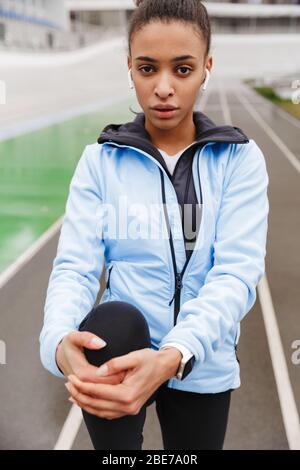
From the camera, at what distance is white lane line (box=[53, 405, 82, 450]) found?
10.1ft

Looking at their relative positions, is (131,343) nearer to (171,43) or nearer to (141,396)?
(141,396)

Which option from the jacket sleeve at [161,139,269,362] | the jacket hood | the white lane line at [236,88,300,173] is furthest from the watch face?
the white lane line at [236,88,300,173]

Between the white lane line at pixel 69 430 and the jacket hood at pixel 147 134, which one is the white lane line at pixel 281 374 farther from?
the jacket hood at pixel 147 134

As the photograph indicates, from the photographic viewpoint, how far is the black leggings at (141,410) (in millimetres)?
1157

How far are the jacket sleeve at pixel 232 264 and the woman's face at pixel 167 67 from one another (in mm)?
208

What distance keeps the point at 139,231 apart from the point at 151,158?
201 millimetres

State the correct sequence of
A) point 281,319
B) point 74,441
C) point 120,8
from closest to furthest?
point 74,441 → point 281,319 → point 120,8

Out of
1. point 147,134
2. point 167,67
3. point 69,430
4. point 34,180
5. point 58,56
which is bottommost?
point 58,56

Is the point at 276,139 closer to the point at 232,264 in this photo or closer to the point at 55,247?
the point at 55,247

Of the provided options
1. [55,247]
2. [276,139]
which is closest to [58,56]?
[276,139]

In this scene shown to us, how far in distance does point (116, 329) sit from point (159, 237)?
33 centimetres

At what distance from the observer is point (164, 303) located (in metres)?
1.41

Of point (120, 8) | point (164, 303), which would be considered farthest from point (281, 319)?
point (120, 8)

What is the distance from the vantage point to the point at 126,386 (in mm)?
1100
